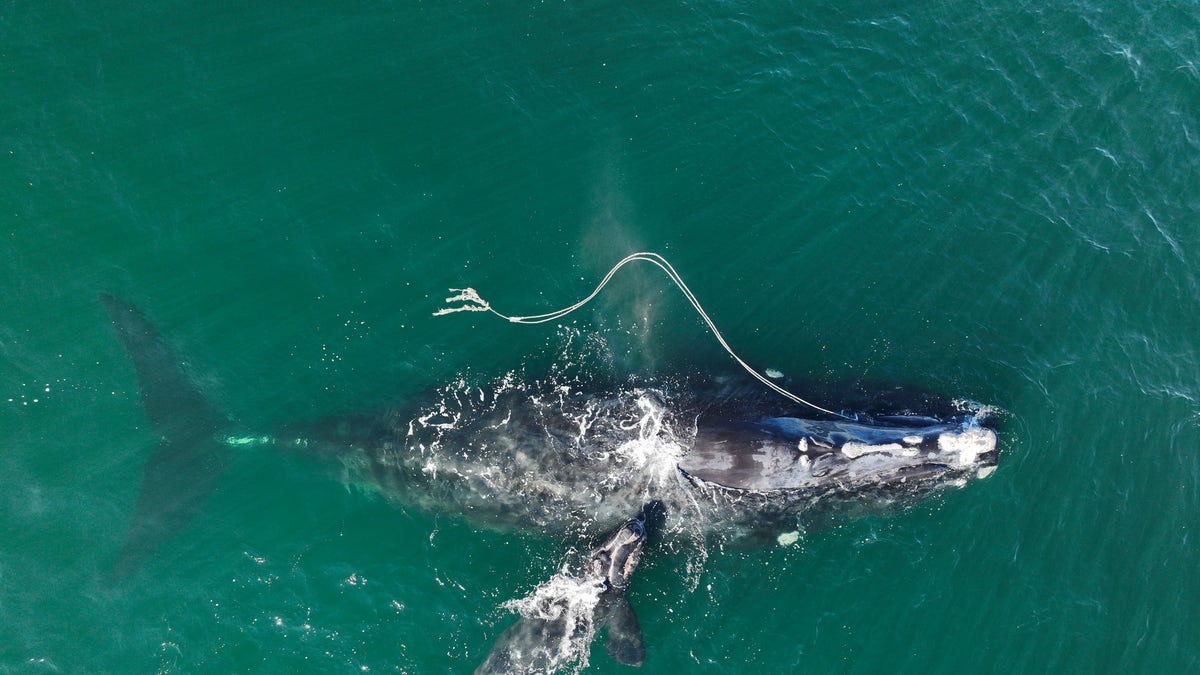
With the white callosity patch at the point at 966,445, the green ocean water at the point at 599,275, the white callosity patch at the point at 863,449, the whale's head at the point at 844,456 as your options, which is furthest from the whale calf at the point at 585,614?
the white callosity patch at the point at 966,445

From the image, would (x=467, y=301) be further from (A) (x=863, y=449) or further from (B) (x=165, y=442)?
(A) (x=863, y=449)

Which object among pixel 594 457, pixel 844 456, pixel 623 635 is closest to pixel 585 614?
pixel 623 635

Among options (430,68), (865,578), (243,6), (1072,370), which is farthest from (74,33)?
(1072,370)

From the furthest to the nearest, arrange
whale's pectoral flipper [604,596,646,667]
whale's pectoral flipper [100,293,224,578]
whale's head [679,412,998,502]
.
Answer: whale's head [679,412,998,502] < whale's pectoral flipper [100,293,224,578] < whale's pectoral flipper [604,596,646,667]

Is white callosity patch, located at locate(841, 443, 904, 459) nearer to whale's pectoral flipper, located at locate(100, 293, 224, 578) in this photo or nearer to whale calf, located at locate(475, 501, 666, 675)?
whale calf, located at locate(475, 501, 666, 675)

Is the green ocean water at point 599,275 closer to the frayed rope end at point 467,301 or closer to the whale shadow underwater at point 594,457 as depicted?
the frayed rope end at point 467,301

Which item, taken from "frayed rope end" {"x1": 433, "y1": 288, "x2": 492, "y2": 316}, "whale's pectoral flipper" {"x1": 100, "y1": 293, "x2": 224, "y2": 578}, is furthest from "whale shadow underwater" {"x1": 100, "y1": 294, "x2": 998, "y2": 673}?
"frayed rope end" {"x1": 433, "y1": 288, "x2": 492, "y2": 316}

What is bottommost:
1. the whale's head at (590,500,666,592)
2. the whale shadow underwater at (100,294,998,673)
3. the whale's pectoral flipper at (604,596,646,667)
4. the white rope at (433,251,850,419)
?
the whale's pectoral flipper at (604,596,646,667)
